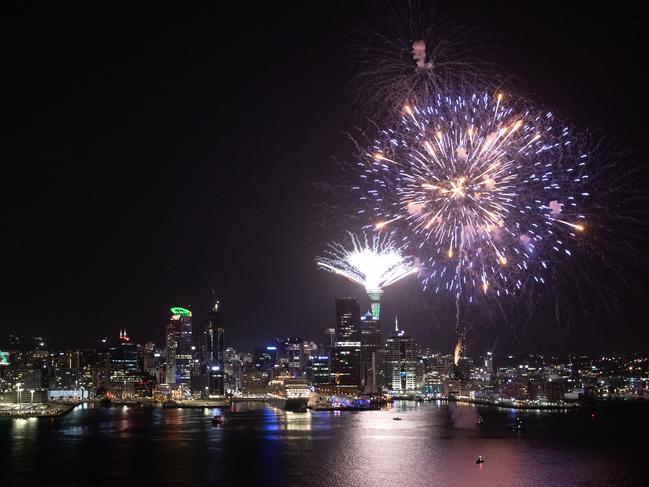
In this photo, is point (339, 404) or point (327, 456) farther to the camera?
point (339, 404)

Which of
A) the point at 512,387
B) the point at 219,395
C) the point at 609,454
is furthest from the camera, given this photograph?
the point at 219,395

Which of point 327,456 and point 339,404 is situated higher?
point 327,456

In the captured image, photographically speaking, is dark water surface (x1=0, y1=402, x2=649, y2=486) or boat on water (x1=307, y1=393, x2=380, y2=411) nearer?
dark water surface (x1=0, y1=402, x2=649, y2=486)

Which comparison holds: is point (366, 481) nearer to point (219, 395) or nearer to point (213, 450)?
point (213, 450)

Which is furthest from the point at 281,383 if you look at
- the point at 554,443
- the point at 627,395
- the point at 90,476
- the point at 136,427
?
the point at 90,476

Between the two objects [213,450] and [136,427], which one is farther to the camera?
[136,427]

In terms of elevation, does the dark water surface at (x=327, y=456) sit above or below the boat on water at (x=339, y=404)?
above

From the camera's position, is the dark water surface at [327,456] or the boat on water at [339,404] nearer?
the dark water surface at [327,456]

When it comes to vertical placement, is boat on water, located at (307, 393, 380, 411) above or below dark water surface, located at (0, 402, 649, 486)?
below
